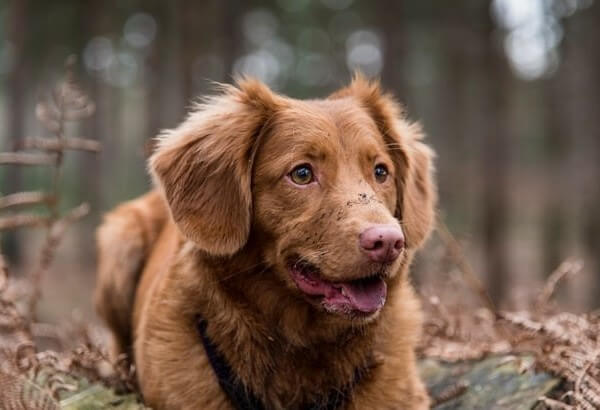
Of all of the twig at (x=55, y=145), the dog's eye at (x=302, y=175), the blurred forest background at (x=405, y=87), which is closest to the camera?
the dog's eye at (x=302, y=175)

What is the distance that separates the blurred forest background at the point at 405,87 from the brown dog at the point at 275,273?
0.70 meters

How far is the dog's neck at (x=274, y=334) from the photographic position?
378cm

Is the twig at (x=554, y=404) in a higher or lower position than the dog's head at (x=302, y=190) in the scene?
lower

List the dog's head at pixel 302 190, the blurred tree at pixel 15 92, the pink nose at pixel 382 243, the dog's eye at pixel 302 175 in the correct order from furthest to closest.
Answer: the blurred tree at pixel 15 92 < the dog's eye at pixel 302 175 < the dog's head at pixel 302 190 < the pink nose at pixel 382 243

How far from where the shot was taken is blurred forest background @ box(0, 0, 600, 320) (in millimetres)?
13750

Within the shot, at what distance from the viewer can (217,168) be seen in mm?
3879

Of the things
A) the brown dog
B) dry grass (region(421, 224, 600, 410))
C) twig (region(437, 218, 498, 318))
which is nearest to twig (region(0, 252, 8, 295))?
the brown dog

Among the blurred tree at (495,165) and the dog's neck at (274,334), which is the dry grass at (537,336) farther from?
the blurred tree at (495,165)

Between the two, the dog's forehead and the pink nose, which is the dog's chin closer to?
the pink nose

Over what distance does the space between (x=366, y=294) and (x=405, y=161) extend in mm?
1066

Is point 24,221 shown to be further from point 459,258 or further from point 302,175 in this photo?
point 459,258

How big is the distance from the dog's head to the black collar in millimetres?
472

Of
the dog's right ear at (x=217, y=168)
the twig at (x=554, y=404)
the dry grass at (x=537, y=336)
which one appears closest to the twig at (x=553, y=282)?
the dry grass at (x=537, y=336)

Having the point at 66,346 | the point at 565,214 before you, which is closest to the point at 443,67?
the point at 565,214
